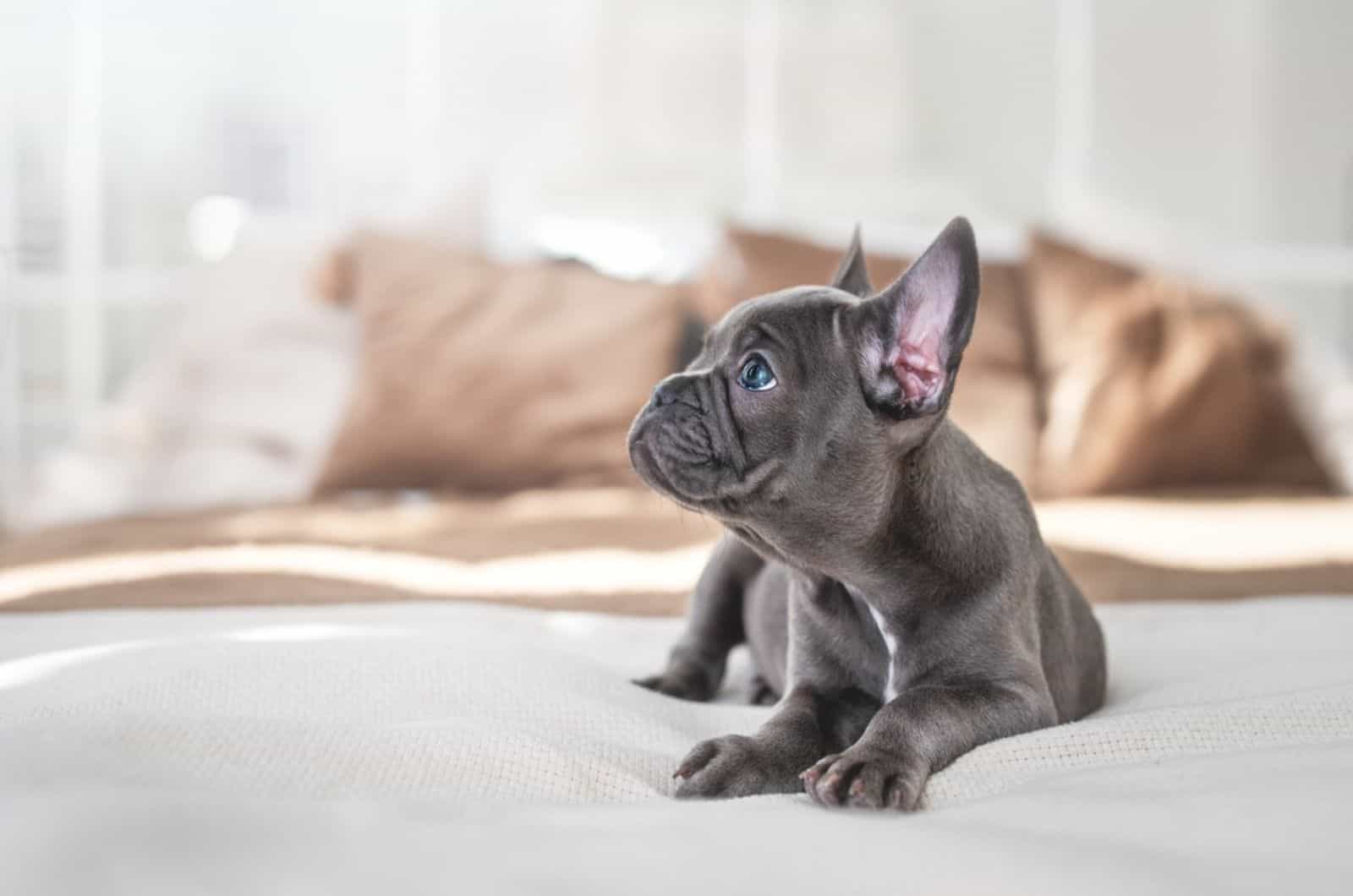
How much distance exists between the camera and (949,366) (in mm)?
1315

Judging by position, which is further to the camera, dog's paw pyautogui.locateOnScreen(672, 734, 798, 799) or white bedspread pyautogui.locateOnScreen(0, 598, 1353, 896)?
dog's paw pyautogui.locateOnScreen(672, 734, 798, 799)

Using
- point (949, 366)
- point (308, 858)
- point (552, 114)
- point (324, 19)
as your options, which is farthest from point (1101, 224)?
point (308, 858)

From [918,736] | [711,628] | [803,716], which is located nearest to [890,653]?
[803,716]

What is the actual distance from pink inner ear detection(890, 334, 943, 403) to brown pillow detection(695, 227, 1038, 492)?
195cm

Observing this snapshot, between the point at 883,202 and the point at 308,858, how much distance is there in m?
4.10

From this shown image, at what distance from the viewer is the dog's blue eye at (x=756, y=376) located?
141cm

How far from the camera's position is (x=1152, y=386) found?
137 inches

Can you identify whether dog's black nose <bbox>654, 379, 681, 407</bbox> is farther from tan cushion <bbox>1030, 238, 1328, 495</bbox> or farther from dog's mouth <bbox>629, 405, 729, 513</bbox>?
tan cushion <bbox>1030, 238, 1328, 495</bbox>

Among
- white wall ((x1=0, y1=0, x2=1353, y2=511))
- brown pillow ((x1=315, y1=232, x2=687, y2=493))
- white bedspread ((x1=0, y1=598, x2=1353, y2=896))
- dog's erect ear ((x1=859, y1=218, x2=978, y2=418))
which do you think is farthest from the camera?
white wall ((x1=0, y1=0, x2=1353, y2=511))

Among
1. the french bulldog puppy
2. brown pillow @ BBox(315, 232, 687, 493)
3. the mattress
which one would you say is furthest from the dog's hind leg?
brown pillow @ BBox(315, 232, 687, 493)

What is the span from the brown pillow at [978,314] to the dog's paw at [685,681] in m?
1.69

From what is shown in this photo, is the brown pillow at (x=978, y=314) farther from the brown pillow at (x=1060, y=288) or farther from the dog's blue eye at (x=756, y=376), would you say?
the dog's blue eye at (x=756, y=376)

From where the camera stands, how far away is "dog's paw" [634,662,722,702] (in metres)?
1.68

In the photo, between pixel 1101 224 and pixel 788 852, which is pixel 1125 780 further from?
pixel 1101 224
